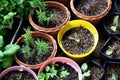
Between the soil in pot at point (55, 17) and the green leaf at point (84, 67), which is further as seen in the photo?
the soil in pot at point (55, 17)

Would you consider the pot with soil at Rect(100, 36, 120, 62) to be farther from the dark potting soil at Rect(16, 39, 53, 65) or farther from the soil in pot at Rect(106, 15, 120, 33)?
the dark potting soil at Rect(16, 39, 53, 65)

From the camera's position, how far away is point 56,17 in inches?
73.7

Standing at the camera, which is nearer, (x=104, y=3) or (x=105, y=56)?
(x=105, y=56)

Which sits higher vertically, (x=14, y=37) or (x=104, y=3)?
(x=104, y=3)

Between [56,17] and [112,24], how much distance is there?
1.31 feet

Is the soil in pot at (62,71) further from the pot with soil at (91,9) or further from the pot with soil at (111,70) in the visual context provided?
the pot with soil at (91,9)

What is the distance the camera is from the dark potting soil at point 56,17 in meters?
1.84

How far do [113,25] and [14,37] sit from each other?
2.28 ft

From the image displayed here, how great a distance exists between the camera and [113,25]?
188cm

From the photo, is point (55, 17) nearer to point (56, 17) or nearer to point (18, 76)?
point (56, 17)

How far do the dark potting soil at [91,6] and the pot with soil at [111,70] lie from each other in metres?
0.38

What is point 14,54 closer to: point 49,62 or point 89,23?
point 49,62

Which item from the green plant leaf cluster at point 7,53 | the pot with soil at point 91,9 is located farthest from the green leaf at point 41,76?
the pot with soil at point 91,9

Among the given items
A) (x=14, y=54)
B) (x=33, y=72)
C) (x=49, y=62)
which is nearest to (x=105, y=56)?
(x=49, y=62)
